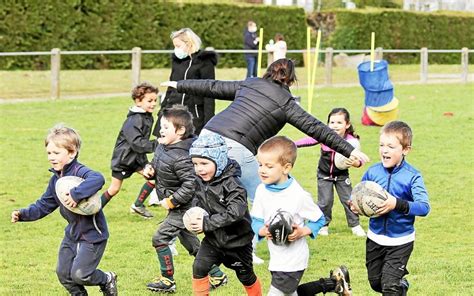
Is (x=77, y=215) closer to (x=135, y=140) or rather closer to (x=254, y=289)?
(x=254, y=289)

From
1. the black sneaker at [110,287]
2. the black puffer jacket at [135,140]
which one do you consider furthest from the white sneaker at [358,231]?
the black sneaker at [110,287]

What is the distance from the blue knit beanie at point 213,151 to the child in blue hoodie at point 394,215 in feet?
3.12

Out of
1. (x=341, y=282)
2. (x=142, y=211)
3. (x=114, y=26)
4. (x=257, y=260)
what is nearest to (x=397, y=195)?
(x=341, y=282)

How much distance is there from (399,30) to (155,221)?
35.5 metres

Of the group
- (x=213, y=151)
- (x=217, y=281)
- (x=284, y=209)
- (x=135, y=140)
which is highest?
(x=213, y=151)

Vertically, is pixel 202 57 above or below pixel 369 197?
above

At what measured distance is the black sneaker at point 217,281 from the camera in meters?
7.93

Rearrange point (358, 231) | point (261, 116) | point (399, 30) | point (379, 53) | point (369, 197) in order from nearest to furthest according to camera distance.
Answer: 1. point (369, 197)
2. point (261, 116)
3. point (358, 231)
4. point (379, 53)
5. point (399, 30)

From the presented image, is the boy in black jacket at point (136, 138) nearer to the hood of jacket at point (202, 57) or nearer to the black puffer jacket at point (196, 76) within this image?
the black puffer jacket at point (196, 76)

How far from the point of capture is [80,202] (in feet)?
21.4

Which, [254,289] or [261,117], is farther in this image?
[261,117]

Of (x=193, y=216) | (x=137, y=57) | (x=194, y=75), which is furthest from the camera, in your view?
(x=137, y=57)

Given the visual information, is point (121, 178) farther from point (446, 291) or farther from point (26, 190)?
point (446, 291)

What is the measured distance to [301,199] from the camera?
6.22 m
